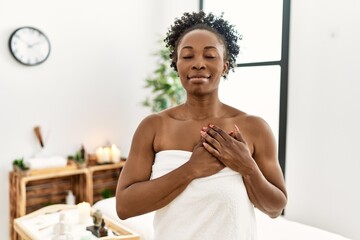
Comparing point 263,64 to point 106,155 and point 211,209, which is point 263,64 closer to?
point 106,155

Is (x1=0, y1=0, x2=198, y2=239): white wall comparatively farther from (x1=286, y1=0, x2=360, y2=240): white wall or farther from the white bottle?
(x1=286, y1=0, x2=360, y2=240): white wall

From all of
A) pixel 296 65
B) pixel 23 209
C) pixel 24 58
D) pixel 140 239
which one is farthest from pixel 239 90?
pixel 23 209

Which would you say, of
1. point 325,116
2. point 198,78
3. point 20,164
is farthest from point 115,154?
point 198,78

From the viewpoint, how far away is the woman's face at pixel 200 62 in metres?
0.89

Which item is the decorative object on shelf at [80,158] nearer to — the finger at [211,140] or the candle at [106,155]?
the candle at [106,155]

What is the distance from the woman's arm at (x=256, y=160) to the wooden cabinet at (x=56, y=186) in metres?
2.21

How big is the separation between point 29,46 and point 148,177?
2.32 meters

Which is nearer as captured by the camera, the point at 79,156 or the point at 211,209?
the point at 211,209

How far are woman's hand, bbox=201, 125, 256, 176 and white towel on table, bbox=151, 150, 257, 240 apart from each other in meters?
0.03

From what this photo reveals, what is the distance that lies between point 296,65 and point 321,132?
1.54 feet

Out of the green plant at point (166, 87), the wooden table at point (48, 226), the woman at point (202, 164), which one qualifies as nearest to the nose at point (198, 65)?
the woman at point (202, 164)

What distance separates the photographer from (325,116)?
7.47 ft

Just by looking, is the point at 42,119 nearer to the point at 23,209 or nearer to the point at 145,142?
the point at 23,209

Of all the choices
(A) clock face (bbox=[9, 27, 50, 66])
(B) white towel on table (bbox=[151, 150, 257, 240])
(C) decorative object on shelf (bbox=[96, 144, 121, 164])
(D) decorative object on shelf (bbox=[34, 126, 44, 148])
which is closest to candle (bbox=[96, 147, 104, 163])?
(C) decorative object on shelf (bbox=[96, 144, 121, 164])
